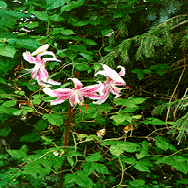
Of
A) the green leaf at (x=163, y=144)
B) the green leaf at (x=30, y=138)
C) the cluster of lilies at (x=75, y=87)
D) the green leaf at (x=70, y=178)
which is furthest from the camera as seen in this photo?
the green leaf at (x=30, y=138)

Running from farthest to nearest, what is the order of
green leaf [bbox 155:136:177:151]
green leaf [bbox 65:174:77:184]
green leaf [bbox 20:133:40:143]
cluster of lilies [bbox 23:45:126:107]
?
green leaf [bbox 20:133:40:143] < green leaf [bbox 155:136:177:151] < green leaf [bbox 65:174:77:184] < cluster of lilies [bbox 23:45:126:107]

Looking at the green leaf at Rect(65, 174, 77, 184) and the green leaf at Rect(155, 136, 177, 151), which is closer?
the green leaf at Rect(65, 174, 77, 184)

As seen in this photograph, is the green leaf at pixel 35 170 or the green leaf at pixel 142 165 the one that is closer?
the green leaf at pixel 35 170

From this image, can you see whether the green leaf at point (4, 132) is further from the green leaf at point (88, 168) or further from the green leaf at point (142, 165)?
the green leaf at point (142, 165)

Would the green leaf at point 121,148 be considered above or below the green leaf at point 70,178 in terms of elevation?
above

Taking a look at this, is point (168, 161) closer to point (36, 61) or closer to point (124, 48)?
point (124, 48)

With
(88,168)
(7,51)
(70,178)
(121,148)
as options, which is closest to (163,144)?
(121,148)

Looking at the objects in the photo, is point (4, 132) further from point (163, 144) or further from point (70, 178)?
point (163, 144)

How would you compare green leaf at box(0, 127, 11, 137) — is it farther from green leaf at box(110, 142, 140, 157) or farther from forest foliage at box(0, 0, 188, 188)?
green leaf at box(110, 142, 140, 157)

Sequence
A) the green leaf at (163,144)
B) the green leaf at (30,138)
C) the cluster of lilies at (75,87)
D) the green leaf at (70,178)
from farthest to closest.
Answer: the green leaf at (30,138) → the green leaf at (163,144) → the green leaf at (70,178) → the cluster of lilies at (75,87)

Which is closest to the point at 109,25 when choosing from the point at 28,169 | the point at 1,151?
the point at 28,169

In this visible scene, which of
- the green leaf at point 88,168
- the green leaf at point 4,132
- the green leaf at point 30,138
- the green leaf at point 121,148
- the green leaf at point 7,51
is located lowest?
the green leaf at point 30,138

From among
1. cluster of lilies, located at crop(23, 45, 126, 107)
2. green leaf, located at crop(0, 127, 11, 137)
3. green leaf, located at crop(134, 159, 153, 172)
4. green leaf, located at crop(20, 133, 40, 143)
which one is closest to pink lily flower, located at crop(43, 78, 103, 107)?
cluster of lilies, located at crop(23, 45, 126, 107)

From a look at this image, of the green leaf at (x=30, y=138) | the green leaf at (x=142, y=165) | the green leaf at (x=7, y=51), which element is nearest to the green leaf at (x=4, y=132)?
the green leaf at (x=30, y=138)
